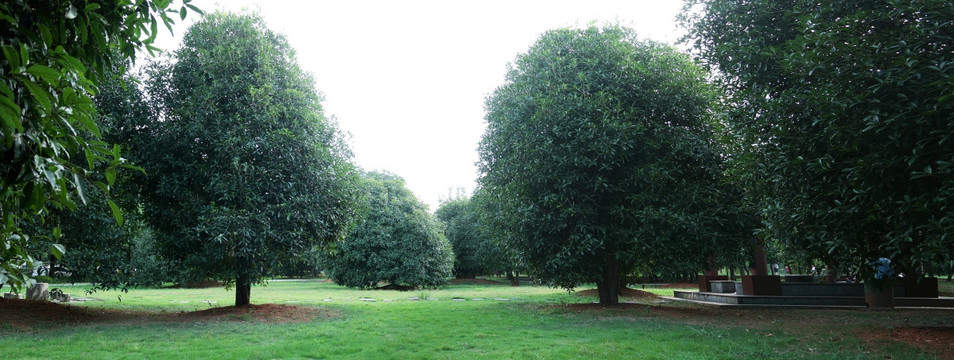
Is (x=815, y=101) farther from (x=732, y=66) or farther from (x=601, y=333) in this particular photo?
(x=601, y=333)

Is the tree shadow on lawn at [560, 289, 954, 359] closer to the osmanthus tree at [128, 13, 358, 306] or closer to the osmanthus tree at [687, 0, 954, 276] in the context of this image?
the osmanthus tree at [687, 0, 954, 276]

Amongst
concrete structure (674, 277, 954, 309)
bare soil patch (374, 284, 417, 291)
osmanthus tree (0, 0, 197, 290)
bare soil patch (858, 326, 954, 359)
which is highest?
osmanthus tree (0, 0, 197, 290)

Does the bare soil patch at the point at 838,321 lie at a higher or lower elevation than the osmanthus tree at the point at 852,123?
lower

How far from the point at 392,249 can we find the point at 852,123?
101 feet

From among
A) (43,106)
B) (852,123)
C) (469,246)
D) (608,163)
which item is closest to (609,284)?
(608,163)

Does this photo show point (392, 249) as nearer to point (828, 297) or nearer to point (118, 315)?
point (118, 315)

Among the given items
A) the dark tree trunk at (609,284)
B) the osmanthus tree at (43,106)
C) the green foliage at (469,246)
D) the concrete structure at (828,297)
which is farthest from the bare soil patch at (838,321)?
the green foliage at (469,246)

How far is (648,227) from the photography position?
1436 centimetres

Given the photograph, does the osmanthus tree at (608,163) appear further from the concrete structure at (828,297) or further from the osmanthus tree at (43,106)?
the osmanthus tree at (43,106)

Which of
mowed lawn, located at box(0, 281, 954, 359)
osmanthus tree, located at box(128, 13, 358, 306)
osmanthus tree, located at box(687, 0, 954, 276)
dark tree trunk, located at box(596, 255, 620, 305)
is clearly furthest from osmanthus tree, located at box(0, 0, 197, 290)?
dark tree trunk, located at box(596, 255, 620, 305)

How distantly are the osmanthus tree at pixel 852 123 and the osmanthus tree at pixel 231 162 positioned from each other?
11435 millimetres

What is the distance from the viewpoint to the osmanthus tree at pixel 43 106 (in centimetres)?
216

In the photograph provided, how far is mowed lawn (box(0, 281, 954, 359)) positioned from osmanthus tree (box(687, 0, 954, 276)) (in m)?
2.15

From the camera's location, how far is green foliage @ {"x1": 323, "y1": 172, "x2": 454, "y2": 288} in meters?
35.4
